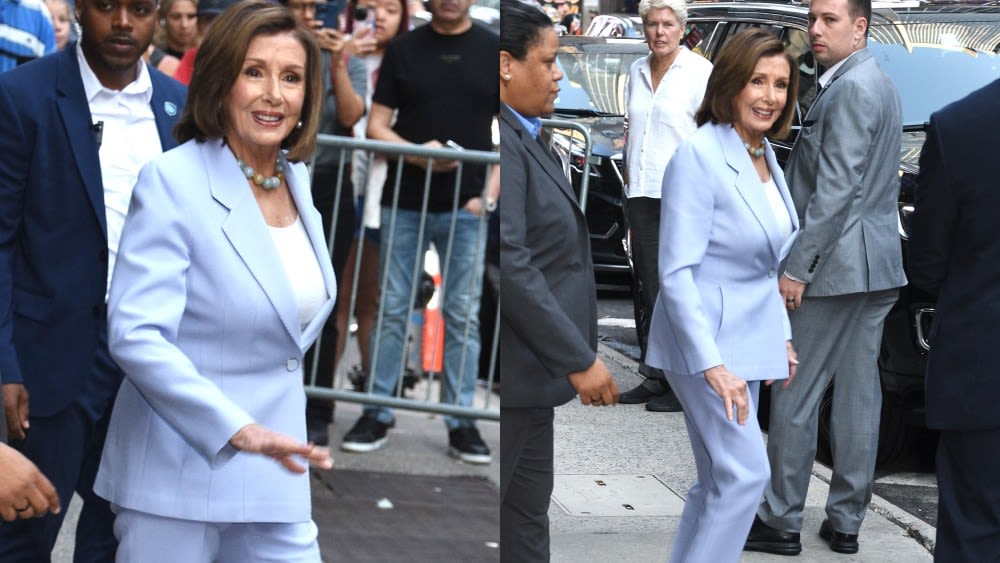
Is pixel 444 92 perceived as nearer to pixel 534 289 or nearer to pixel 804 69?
pixel 804 69

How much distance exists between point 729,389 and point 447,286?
1.69 meters

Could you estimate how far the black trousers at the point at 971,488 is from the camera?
2527mm

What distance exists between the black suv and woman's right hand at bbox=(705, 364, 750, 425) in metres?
0.10

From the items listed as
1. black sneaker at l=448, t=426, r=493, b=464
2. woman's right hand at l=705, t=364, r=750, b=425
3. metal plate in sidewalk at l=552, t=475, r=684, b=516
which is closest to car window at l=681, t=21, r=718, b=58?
woman's right hand at l=705, t=364, r=750, b=425

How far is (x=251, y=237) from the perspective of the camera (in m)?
1.76

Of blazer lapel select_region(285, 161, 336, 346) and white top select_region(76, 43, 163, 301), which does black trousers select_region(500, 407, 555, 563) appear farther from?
white top select_region(76, 43, 163, 301)

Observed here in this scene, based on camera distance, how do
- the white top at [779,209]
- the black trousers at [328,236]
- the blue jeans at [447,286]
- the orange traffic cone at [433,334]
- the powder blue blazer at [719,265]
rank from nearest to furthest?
the powder blue blazer at [719,265]
the white top at [779,209]
the blue jeans at [447,286]
the black trousers at [328,236]
the orange traffic cone at [433,334]

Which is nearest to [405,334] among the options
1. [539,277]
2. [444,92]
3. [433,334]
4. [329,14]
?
[433,334]

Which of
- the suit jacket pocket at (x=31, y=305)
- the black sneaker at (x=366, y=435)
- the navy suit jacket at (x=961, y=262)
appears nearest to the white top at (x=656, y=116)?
the navy suit jacket at (x=961, y=262)

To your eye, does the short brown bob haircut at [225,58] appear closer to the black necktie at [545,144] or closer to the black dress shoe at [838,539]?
the black necktie at [545,144]

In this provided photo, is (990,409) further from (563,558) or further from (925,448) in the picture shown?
(563,558)

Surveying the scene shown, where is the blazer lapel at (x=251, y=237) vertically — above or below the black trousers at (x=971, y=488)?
above

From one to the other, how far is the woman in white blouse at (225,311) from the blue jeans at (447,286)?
0.61 m

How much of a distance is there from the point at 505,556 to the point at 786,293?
492 mm
